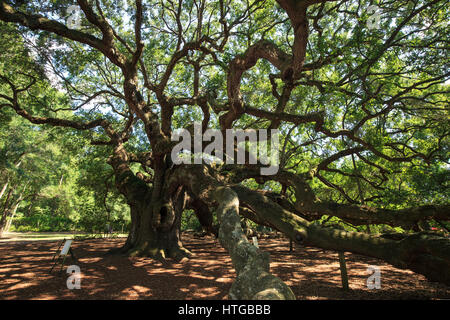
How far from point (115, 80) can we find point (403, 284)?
45.0 feet

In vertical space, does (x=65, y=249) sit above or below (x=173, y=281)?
above

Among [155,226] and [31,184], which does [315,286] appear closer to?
[155,226]

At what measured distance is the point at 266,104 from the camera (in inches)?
501

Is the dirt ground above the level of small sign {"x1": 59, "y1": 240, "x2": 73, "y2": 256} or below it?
below

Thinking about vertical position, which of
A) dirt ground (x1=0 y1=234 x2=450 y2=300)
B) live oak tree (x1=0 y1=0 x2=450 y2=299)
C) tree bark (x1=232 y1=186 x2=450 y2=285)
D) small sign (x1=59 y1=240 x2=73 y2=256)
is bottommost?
dirt ground (x1=0 y1=234 x2=450 y2=300)

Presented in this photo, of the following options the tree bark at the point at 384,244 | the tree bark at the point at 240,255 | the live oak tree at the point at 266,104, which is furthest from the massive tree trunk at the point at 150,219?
the tree bark at the point at 384,244

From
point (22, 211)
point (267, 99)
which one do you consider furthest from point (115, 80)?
point (22, 211)

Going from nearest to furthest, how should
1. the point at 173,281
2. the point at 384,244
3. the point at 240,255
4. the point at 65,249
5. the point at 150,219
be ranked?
1. the point at 240,255
2. the point at 384,244
3. the point at 173,281
4. the point at 65,249
5. the point at 150,219

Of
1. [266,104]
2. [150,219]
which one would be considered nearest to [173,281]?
[150,219]

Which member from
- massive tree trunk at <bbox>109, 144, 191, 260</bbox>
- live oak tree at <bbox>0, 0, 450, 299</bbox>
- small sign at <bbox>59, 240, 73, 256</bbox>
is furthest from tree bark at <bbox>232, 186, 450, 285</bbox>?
small sign at <bbox>59, 240, 73, 256</bbox>

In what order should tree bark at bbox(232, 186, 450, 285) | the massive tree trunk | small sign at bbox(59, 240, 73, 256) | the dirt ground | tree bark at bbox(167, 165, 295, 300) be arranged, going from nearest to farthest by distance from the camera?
tree bark at bbox(167, 165, 295, 300)
tree bark at bbox(232, 186, 450, 285)
the dirt ground
small sign at bbox(59, 240, 73, 256)
the massive tree trunk

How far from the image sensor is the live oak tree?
14.8 ft

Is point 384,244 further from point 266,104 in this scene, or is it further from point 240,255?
point 266,104

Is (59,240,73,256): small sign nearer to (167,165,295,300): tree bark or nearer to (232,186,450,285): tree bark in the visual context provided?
(167,165,295,300): tree bark
